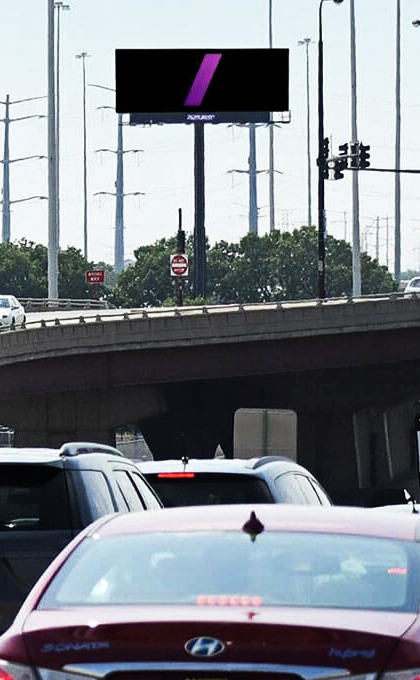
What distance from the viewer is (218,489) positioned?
13.5 m

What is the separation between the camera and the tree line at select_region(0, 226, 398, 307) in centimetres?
16138

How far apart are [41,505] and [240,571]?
Answer: 482 cm

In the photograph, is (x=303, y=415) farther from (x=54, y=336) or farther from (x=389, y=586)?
(x=389, y=586)

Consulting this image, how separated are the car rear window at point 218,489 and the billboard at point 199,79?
76707 millimetres

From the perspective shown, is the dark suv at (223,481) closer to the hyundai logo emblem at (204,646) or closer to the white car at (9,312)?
the hyundai logo emblem at (204,646)

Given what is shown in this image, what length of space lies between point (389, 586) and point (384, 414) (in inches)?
2846

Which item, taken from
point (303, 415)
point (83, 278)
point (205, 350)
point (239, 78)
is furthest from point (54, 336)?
point (83, 278)

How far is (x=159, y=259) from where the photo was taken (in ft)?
538

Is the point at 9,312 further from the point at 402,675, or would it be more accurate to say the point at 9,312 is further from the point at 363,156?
the point at 402,675

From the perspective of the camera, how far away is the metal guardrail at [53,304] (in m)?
90.6

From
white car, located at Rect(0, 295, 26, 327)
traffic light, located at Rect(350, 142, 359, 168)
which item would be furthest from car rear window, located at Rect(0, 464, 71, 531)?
traffic light, located at Rect(350, 142, 359, 168)

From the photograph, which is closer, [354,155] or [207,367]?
[207,367]

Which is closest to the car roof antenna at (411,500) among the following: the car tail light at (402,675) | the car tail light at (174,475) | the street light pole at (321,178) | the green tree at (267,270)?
the car tail light at (174,475)

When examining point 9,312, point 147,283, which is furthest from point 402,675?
point 147,283
